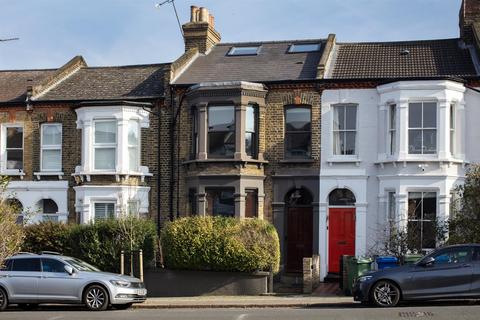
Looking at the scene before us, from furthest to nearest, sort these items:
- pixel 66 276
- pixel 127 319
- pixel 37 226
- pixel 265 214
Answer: pixel 265 214 → pixel 37 226 → pixel 66 276 → pixel 127 319

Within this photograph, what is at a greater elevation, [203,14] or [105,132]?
[203,14]

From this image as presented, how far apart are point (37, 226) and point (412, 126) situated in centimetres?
1274

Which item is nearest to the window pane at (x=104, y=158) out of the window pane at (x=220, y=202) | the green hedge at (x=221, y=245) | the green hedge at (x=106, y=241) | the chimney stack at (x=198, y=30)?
the green hedge at (x=106, y=241)

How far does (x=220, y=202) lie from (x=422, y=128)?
24.2 ft

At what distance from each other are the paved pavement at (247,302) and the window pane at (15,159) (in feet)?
33.2

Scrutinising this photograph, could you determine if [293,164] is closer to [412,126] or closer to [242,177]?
[242,177]

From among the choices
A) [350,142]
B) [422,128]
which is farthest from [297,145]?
[422,128]

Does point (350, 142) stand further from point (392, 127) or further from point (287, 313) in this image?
point (287, 313)

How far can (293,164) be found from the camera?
2723 cm

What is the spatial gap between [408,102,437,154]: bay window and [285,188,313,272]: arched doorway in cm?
403

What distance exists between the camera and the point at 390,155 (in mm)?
26125

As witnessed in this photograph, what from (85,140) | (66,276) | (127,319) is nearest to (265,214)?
(85,140)

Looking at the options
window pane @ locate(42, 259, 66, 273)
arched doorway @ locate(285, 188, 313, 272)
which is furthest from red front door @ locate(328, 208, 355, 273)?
window pane @ locate(42, 259, 66, 273)

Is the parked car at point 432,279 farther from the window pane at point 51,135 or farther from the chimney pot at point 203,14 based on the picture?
the chimney pot at point 203,14
